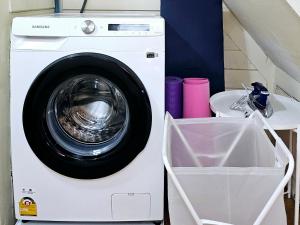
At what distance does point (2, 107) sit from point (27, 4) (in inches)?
22.8

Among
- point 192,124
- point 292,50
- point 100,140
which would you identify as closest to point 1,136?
point 100,140

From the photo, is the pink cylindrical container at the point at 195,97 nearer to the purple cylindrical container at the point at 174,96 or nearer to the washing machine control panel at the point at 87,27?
the purple cylindrical container at the point at 174,96

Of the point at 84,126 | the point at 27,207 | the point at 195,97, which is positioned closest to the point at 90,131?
the point at 84,126

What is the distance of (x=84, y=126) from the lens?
1862 millimetres

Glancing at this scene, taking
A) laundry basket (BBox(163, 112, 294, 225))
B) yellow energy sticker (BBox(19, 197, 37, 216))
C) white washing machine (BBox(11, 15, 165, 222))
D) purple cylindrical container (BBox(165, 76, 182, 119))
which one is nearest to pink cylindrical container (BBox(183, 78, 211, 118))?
purple cylindrical container (BBox(165, 76, 182, 119))

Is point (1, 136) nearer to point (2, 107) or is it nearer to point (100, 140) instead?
point (2, 107)

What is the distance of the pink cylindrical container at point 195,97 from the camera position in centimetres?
198

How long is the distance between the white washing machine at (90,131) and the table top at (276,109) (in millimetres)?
357

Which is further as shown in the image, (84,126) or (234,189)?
(84,126)

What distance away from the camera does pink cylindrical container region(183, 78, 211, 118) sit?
1981mm

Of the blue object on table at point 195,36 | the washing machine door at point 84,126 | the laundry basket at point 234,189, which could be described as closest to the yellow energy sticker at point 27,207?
the washing machine door at point 84,126

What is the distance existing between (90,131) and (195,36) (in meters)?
0.80

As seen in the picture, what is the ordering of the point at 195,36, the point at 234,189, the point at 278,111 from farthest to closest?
the point at 195,36 < the point at 278,111 < the point at 234,189

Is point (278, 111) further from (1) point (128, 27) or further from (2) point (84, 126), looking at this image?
(2) point (84, 126)
